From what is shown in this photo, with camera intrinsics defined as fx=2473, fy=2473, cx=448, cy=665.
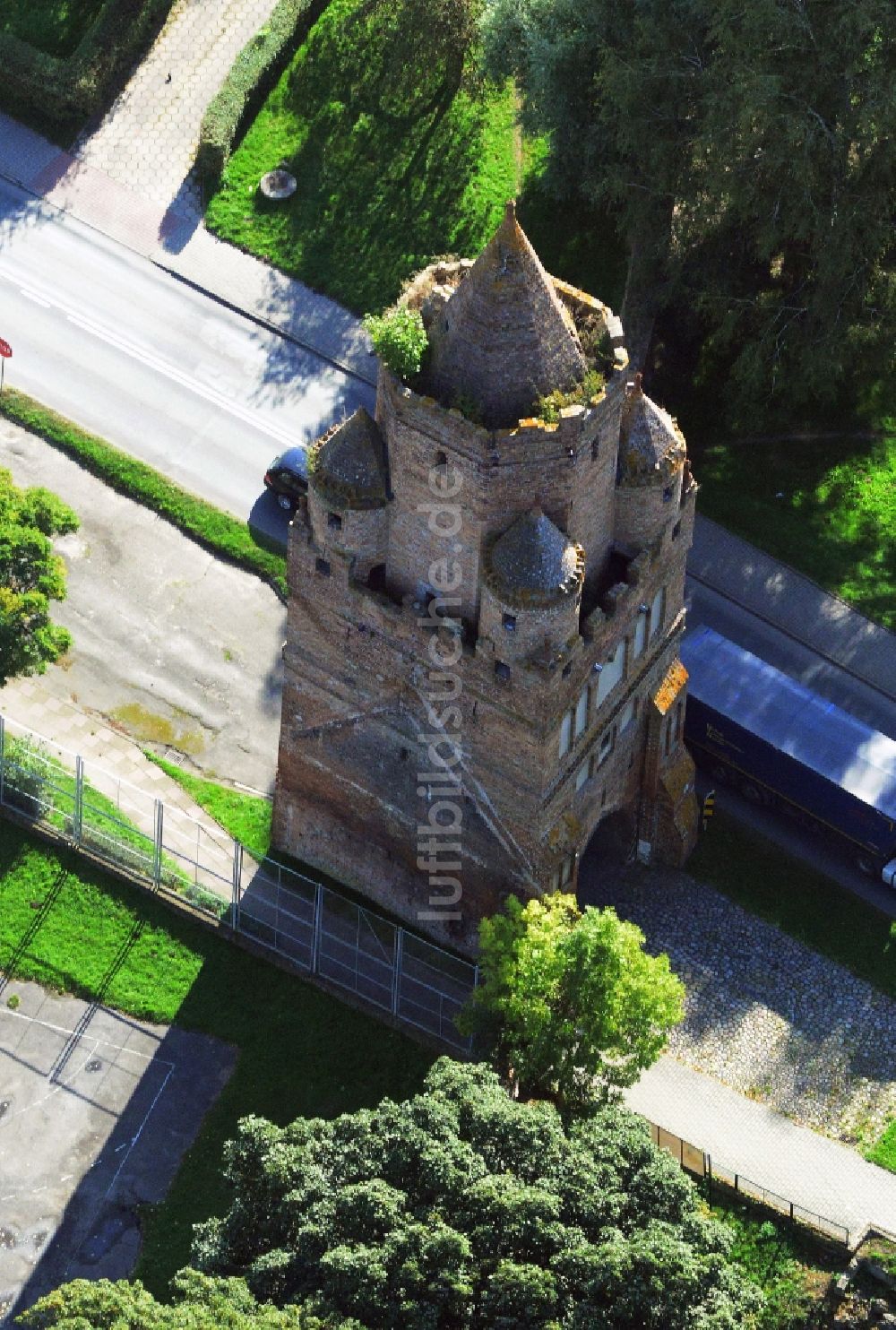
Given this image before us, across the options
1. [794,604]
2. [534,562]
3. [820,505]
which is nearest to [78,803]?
[534,562]

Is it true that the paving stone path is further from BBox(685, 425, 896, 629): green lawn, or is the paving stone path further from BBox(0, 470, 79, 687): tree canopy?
BBox(685, 425, 896, 629): green lawn

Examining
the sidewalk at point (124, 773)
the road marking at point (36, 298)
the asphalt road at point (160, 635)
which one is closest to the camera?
the sidewalk at point (124, 773)

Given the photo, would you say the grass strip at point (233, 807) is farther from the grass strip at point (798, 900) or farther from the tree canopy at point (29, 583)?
the grass strip at point (798, 900)

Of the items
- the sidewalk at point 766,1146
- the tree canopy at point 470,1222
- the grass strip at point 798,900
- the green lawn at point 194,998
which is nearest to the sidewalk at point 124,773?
the green lawn at point 194,998

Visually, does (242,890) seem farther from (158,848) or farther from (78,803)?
(78,803)

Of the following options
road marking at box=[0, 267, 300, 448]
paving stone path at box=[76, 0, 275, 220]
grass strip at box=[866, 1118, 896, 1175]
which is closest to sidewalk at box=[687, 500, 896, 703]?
road marking at box=[0, 267, 300, 448]

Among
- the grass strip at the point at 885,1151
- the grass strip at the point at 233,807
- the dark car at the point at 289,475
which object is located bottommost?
the grass strip at the point at 885,1151

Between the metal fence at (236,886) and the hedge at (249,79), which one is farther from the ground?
the hedge at (249,79)
